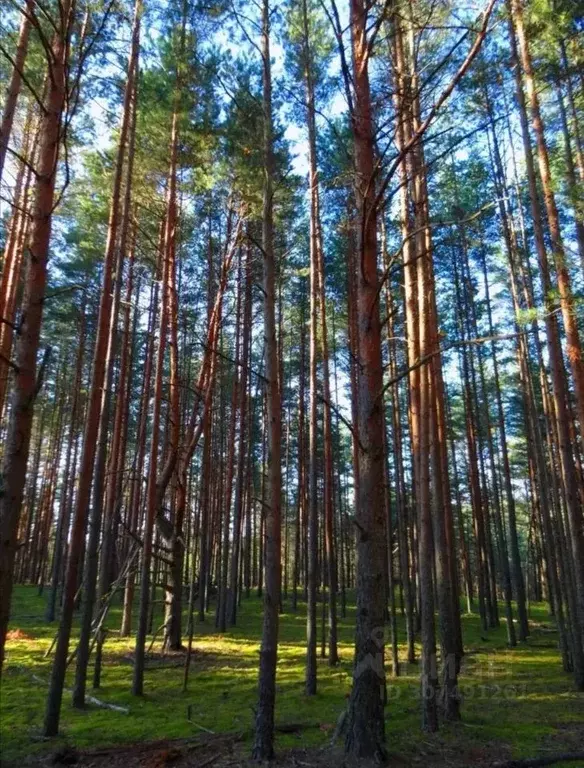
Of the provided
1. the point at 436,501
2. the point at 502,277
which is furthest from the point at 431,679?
the point at 502,277

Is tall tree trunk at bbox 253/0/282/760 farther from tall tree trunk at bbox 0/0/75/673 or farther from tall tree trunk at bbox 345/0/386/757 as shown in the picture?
tall tree trunk at bbox 0/0/75/673

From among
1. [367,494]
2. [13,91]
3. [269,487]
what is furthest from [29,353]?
[13,91]

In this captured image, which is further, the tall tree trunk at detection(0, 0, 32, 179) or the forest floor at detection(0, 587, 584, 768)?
the tall tree trunk at detection(0, 0, 32, 179)

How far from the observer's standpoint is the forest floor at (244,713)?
541cm

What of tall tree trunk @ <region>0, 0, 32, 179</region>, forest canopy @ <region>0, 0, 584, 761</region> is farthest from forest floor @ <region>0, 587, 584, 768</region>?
tall tree trunk @ <region>0, 0, 32, 179</region>

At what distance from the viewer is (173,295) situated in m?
9.91

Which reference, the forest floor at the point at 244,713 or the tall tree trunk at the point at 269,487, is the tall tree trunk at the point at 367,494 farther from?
the tall tree trunk at the point at 269,487

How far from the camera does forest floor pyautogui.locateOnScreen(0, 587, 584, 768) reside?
5.41 metres

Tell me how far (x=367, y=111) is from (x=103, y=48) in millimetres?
4768

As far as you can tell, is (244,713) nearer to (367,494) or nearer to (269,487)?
(269,487)

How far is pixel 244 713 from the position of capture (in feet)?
23.9

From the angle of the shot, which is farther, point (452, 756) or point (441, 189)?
point (441, 189)

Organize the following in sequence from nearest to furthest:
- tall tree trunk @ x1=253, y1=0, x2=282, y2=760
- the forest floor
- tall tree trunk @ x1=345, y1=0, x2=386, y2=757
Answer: tall tree trunk @ x1=345, y1=0, x2=386, y2=757
tall tree trunk @ x1=253, y1=0, x2=282, y2=760
the forest floor

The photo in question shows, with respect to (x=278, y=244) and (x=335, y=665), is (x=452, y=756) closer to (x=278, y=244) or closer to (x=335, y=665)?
(x=335, y=665)
